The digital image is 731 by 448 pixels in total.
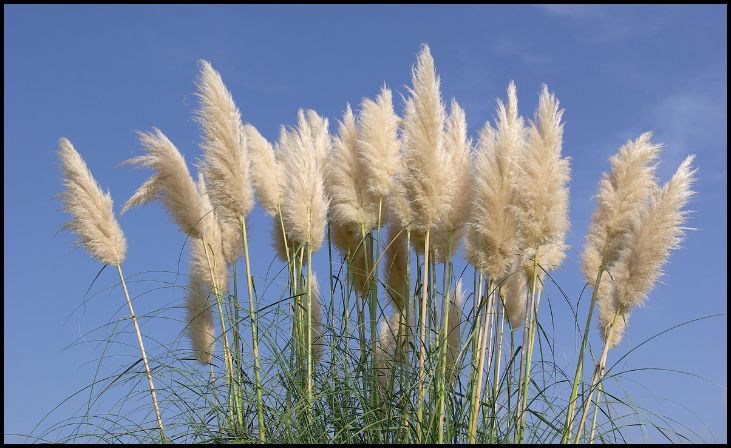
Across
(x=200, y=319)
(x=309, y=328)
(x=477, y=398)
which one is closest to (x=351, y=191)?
(x=309, y=328)

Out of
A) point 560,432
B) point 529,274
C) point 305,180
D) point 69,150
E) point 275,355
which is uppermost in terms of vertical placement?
point 69,150

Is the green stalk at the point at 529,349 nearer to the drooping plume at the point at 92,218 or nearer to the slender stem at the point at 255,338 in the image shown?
the slender stem at the point at 255,338

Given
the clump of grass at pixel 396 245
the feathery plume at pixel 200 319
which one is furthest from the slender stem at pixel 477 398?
the feathery plume at pixel 200 319

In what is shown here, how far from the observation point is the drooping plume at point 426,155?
4.31 m

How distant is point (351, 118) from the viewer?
5066mm

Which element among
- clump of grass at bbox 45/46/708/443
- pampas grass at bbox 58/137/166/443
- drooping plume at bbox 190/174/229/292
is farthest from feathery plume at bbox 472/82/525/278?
pampas grass at bbox 58/137/166/443

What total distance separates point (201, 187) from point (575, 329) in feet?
8.19

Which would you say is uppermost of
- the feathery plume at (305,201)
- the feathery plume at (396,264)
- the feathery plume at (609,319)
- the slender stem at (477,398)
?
the feathery plume at (305,201)

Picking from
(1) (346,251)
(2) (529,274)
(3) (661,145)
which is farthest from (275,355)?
(3) (661,145)

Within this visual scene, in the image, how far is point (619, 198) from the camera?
14.2 feet

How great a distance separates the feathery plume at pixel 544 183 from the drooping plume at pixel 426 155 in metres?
0.41

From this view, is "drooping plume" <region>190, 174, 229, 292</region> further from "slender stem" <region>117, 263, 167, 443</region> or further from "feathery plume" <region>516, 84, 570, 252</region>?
"feathery plume" <region>516, 84, 570, 252</region>

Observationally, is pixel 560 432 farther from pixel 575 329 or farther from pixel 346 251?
pixel 346 251

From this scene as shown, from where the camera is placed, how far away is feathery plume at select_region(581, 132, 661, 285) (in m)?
4.31
